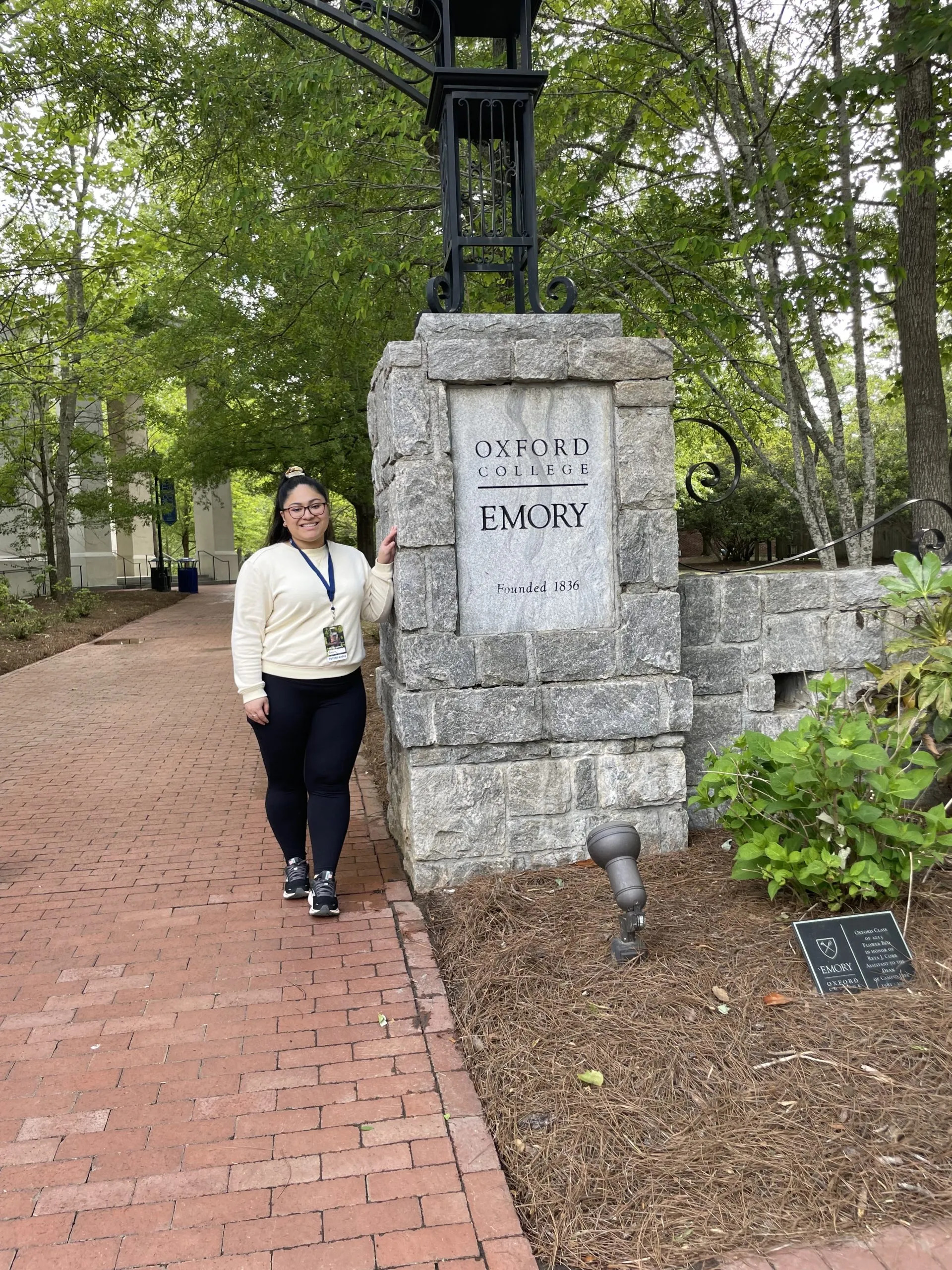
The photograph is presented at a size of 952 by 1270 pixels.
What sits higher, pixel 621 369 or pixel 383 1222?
pixel 621 369

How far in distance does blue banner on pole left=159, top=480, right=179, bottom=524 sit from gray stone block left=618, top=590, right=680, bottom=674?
18.6 meters

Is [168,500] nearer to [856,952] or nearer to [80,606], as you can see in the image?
[80,606]

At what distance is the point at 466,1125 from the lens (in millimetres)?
2623

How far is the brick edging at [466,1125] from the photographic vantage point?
2.20 m

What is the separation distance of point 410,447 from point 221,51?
256 inches

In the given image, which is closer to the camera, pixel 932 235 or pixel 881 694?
pixel 881 694

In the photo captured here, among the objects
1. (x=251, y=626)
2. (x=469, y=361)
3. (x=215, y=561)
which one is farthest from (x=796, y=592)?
(x=215, y=561)

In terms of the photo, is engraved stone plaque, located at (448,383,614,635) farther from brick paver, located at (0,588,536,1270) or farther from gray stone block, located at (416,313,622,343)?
brick paver, located at (0,588,536,1270)

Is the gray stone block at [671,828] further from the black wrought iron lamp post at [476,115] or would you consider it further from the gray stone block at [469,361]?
the black wrought iron lamp post at [476,115]

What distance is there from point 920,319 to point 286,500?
5775 millimetres

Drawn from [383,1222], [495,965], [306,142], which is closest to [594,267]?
[306,142]

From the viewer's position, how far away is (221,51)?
8.50 metres

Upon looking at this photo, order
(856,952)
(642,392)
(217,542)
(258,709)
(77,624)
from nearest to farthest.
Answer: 1. (856,952)
2. (258,709)
3. (642,392)
4. (77,624)
5. (217,542)

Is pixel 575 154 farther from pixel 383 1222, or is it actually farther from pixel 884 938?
pixel 383 1222
